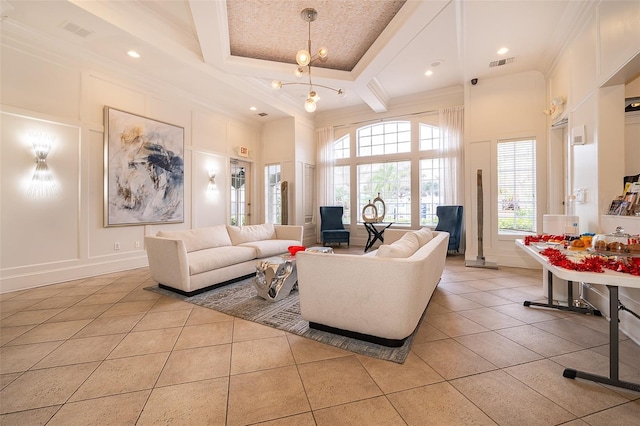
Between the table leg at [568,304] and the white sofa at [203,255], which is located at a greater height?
the white sofa at [203,255]

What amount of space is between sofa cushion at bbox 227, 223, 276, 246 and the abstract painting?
151 centimetres

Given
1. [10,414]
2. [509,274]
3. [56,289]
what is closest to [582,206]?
[509,274]

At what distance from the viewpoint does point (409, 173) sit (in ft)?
21.4

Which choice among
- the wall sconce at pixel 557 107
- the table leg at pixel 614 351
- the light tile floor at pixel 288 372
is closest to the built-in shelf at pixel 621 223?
the light tile floor at pixel 288 372

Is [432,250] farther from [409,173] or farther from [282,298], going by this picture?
[409,173]

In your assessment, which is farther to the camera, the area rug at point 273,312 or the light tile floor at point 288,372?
the area rug at point 273,312

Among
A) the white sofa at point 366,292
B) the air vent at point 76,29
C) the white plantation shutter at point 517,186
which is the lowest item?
the white sofa at point 366,292

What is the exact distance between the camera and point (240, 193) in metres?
6.82

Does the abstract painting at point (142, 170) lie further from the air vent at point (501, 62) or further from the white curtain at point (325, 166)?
the air vent at point (501, 62)

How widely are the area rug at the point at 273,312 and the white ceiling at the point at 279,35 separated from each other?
3.37 meters

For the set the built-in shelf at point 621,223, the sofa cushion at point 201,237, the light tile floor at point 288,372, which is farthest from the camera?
the sofa cushion at point 201,237

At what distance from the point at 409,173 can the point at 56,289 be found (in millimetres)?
6641

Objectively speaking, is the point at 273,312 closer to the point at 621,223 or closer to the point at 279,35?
the point at 621,223

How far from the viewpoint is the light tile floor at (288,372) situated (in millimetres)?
1397
